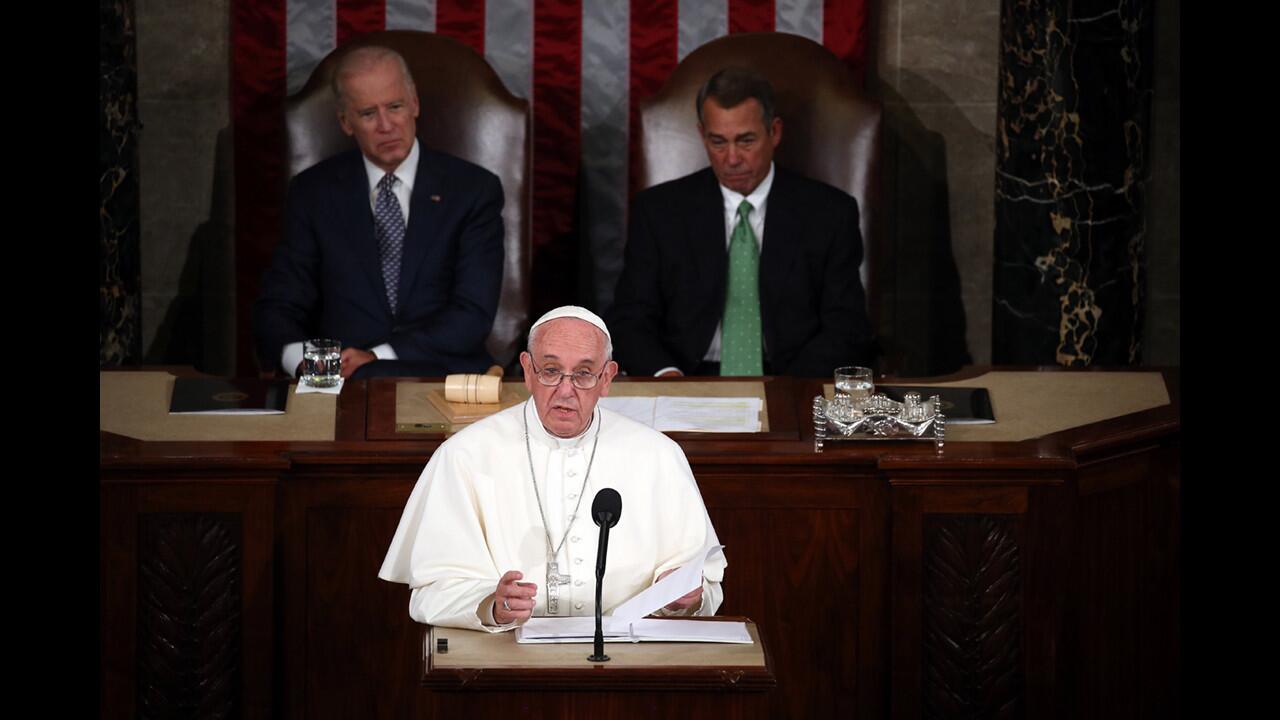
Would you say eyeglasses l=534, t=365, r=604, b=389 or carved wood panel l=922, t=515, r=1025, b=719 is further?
carved wood panel l=922, t=515, r=1025, b=719

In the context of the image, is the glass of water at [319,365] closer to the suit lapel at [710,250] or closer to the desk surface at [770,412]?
the desk surface at [770,412]

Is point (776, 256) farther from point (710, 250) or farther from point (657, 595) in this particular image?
point (657, 595)

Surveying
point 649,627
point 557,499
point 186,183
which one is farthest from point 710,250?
point 649,627

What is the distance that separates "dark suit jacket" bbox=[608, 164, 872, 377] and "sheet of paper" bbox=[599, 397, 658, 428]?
44.5 inches

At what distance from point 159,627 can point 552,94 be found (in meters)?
3.36

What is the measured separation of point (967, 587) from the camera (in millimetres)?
4055

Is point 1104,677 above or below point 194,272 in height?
below

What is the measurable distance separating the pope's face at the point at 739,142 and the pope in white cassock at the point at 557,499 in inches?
90.1

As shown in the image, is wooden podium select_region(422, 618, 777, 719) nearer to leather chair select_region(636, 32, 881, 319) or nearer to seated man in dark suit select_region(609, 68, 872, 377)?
seated man in dark suit select_region(609, 68, 872, 377)

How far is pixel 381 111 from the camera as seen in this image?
572 cm

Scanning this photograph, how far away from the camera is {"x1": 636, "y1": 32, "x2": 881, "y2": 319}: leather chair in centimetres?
615

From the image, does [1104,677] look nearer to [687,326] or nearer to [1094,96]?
[687,326]

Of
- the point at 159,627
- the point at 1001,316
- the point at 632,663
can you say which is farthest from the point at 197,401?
the point at 1001,316

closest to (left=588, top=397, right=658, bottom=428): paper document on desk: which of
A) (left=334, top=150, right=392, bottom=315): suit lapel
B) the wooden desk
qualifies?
the wooden desk
